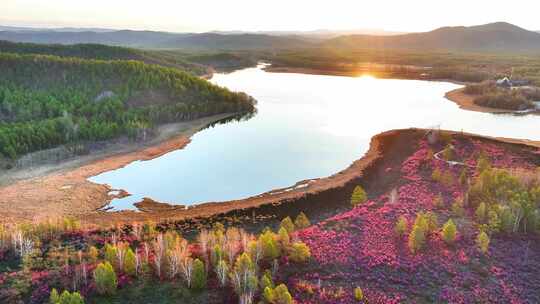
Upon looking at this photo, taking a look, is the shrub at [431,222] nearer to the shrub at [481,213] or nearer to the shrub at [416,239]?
the shrub at [416,239]

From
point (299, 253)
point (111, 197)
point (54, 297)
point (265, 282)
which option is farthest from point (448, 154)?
point (54, 297)

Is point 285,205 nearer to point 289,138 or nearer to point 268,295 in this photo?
Answer: point 268,295

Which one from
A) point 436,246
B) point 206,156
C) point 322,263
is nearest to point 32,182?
point 206,156

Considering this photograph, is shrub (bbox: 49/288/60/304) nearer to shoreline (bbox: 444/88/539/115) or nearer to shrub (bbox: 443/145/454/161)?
shrub (bbox: 443/145/454/161)

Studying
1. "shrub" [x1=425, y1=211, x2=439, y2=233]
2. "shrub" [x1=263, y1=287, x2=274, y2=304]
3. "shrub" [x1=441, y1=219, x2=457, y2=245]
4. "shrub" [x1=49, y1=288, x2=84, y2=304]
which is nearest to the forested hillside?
"shrub" [x1=49, y1=288, x2=84, y2=304]

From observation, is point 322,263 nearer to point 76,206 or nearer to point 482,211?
point 482,211

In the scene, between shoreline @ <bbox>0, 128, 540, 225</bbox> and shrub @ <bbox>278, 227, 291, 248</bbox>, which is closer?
shrub @ <bbox>278, 227, 291, 248</bbox>

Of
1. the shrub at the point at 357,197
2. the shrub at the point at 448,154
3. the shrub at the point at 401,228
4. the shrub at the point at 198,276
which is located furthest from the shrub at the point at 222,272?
the shrub at the point at 448,154
